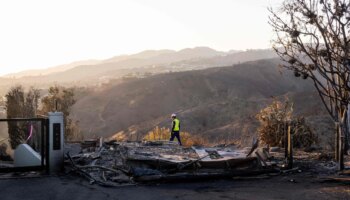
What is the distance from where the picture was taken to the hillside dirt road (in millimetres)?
10695

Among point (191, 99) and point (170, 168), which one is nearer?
point (170, 168)

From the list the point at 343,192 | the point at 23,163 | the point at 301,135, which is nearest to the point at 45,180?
the point at 23,163

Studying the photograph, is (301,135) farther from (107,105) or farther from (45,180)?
(107,105)

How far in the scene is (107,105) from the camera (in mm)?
80125

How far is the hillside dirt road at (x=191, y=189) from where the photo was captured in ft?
35.1

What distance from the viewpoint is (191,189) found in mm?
11445

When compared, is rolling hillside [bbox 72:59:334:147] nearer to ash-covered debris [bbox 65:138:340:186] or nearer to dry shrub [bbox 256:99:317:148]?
dry shrub [bbox 256:99:317:148]

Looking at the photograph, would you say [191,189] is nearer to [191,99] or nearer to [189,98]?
[191,99]

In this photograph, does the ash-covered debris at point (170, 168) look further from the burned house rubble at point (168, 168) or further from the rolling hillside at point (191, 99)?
the rolling hillside at point (191, 99)

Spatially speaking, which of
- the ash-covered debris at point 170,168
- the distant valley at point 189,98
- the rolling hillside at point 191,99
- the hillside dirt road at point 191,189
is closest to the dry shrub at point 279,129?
the ash-covered debris at point 170,168

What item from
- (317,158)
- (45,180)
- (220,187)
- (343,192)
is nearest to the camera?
(343,192)

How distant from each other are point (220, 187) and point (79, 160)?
538 cm

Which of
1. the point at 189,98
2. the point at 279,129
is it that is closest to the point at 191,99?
the point at 189,98

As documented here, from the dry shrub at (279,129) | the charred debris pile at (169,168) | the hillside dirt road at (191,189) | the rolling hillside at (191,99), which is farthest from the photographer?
the rolling hillside at (191,99)
